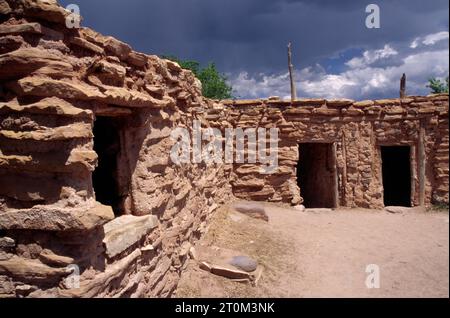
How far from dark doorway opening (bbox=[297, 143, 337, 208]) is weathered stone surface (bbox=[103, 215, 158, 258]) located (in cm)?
642

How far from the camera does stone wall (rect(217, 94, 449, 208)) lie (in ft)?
27.0

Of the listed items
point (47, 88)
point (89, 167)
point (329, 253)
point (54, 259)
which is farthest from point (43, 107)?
point (329, 253)

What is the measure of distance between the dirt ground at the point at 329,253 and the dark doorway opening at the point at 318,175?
1.07 metres

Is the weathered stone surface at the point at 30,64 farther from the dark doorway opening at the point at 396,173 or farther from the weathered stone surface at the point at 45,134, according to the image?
the dark doorway opening at the point at 396,173

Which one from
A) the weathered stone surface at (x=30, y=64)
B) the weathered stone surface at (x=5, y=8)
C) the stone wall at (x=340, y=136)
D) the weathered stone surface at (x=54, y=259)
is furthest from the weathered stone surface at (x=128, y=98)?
the stone wall at (x=340, y=136)

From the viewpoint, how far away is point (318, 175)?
9484 millimetres

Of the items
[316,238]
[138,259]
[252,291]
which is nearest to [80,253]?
[138,259]

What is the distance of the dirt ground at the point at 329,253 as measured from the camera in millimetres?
1529

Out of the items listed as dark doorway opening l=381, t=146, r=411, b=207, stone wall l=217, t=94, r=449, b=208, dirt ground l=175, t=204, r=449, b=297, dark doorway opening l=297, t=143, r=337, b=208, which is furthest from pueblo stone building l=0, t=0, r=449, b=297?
dark doorway opening l=381, t=146, r=411, b=207

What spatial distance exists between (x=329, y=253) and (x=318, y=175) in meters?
4.54

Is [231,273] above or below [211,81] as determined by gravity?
below

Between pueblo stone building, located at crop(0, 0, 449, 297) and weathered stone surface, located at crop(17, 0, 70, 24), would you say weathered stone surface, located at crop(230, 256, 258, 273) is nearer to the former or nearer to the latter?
pueblo stone building, located at crop(0, 0, 449, 297)

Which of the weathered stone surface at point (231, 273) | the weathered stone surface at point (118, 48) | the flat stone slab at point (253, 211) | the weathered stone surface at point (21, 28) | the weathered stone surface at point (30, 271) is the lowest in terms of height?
the weathered stone surface at point (231, 273)

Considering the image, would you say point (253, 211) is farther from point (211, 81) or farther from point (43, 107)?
point (211, 81)
